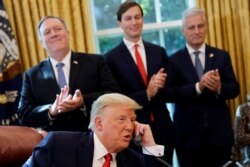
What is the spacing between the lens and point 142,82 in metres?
2.76

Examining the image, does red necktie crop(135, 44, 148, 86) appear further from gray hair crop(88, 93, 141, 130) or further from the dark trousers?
gray hair crop(88, 93, 141, 130)

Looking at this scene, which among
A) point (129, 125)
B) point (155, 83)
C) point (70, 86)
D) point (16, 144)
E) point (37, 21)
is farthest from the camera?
point (37, 21)

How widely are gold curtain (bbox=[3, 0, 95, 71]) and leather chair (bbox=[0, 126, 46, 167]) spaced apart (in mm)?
1244

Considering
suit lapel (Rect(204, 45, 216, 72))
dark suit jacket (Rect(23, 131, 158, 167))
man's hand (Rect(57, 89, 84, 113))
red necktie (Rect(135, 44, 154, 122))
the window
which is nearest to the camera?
dark suit jacket (Rect(23, 131, 158, 167))

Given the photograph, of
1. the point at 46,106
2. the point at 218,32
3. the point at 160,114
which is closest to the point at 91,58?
the point at 46,106

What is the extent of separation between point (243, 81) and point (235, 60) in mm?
205

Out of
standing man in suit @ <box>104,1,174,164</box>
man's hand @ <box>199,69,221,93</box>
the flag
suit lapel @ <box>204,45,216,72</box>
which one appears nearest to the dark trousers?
standing man in suit @ <box>104,1,174,164</box>

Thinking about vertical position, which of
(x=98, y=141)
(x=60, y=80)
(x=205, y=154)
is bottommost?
(x=205, y=154)

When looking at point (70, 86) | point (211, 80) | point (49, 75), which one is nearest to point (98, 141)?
point (70, 86)

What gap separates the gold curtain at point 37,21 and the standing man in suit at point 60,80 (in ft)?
2.37

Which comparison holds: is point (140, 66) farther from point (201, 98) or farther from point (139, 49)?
point (201, 98)

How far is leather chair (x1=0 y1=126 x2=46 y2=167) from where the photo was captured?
2.03m

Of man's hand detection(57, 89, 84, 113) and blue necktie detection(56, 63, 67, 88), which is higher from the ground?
blue necktie detection(56, 63, 67, 88)

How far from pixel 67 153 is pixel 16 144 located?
375 mm
